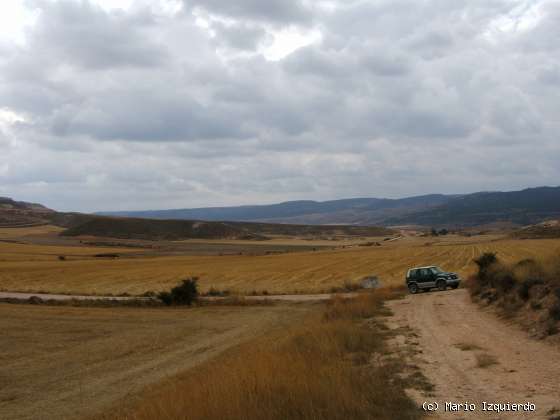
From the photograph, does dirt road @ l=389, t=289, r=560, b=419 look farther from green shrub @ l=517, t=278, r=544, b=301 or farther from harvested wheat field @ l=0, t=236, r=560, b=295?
harvested wheat field @ l=0, t=236, r=560, b=295

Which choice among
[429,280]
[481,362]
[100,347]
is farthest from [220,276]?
[481,362]

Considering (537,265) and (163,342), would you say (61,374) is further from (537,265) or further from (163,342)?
(537,265)

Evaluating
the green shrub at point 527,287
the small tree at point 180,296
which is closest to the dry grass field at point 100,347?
the small tree at point 180,296

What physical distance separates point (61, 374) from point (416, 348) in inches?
410

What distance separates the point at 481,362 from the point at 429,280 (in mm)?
25432

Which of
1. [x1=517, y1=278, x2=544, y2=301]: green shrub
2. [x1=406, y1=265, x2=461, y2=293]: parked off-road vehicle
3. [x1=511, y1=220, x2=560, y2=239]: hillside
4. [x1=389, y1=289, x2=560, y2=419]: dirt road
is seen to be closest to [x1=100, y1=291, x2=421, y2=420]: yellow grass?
[x1=389, y1=289, x2=560, y2=419]: dirt road

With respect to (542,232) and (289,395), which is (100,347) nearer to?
(289,395)

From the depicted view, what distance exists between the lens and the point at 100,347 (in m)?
22.1

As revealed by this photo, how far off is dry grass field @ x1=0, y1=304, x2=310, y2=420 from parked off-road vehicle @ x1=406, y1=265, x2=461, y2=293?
27.7 feet

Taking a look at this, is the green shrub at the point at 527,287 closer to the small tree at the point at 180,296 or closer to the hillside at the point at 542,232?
the small tree at the point at 180,296

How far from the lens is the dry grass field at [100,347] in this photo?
14195 millimetres

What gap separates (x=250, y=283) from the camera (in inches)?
2217

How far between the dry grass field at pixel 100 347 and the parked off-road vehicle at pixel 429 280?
8.44m

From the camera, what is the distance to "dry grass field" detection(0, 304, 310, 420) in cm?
1420
